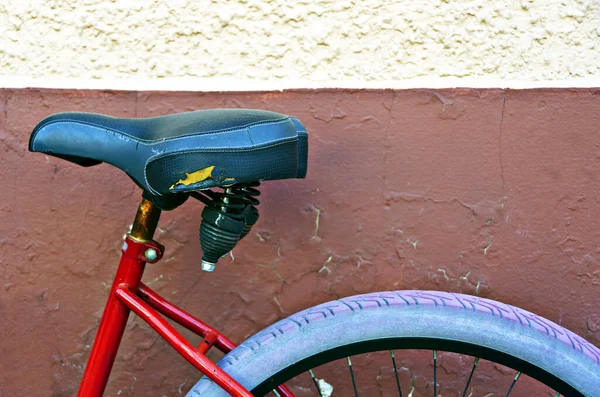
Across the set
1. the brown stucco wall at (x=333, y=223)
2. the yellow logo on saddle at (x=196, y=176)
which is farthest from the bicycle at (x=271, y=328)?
the brown stucco wall at (x=333, y=223)

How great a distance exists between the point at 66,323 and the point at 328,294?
86cm

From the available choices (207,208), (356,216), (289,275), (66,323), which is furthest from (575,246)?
(66,323)

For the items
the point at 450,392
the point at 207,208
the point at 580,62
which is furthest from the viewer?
the point at 450,392

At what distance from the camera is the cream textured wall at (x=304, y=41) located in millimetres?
1578

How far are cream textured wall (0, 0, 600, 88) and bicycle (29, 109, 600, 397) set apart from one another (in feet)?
1.92

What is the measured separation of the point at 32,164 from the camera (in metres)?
1.68

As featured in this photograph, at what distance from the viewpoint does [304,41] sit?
162cm

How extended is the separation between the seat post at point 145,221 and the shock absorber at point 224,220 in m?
0.13

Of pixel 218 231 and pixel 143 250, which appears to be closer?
pixel 218 231

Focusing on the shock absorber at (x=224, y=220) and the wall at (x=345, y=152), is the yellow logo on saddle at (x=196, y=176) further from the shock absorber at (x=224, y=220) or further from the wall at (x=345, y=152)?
the wall at (x=345, y=152)

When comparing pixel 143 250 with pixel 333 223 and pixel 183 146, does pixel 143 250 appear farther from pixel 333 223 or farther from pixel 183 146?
pixel 333 223

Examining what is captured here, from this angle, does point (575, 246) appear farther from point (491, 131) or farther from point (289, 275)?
point (289, 275)

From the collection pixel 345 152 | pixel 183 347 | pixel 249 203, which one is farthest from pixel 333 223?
pixel 183 347

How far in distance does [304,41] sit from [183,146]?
2.48ft
